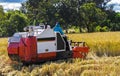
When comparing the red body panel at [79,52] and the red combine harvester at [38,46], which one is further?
the red body panel at [79,52]

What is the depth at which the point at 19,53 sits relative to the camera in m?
14.5

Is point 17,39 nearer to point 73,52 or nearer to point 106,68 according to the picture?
point 73,52

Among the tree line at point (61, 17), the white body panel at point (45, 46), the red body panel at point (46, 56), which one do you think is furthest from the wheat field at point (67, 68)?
the tree line at point (61, 17)

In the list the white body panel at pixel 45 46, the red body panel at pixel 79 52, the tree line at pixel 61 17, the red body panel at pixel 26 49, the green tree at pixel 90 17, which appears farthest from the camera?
the green tree at pixel 90 17

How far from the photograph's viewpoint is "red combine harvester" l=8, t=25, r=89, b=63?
14344 millimetres

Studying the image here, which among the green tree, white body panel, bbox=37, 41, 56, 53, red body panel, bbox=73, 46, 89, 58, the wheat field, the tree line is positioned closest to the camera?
the wheat field

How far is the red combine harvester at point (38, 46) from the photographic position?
1434 cm

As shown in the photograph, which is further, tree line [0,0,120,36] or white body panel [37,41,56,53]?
tree line [0,0,120,36]

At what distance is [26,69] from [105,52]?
4916mm

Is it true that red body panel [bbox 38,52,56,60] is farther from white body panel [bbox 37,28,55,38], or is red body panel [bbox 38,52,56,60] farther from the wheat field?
white body panel [bbox 37,28,55,38]

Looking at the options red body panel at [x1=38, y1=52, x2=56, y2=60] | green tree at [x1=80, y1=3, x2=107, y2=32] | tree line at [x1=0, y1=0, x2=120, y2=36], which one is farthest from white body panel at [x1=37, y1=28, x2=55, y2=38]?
green tree at [x1=80, y1=3, x2=107, y2=32]

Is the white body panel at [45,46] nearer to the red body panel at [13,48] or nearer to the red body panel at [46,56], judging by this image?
the red body panel at [46,56]

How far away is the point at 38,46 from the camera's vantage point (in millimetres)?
14445

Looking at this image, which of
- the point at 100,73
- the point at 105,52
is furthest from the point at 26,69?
the point at 105,52
